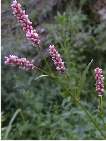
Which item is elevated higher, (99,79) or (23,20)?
(23,20)

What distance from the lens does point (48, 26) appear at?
11.3ft

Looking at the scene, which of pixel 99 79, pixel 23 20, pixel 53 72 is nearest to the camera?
pixel 23 20

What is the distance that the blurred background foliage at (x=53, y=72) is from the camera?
9.18 ft

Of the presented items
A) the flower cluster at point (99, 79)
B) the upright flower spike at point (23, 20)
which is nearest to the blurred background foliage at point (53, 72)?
the flower cluster at point (99, 79)

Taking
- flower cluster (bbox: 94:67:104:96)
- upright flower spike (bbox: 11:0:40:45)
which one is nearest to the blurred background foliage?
flower cluster (bbox: 94:67:104:96)

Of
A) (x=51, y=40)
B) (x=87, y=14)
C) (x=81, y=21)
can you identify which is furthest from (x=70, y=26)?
(x=87, y=14)

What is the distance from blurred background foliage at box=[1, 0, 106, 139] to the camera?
9.18 ft

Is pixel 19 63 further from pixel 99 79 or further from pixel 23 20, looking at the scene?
pixel 99 79

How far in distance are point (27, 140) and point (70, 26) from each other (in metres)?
0.84

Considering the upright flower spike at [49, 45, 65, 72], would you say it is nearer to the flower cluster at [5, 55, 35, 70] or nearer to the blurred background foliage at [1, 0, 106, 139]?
the flower cluster at [5, 55, 35, 70]

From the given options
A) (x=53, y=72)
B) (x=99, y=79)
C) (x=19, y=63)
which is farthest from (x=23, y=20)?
(x=53, y=72)

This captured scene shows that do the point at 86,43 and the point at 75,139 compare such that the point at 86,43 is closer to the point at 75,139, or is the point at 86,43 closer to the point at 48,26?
the point at 48,26

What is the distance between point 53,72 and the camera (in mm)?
2723

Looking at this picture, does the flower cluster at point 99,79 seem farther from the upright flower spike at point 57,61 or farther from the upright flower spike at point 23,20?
the upright flower spike at point 23,20
